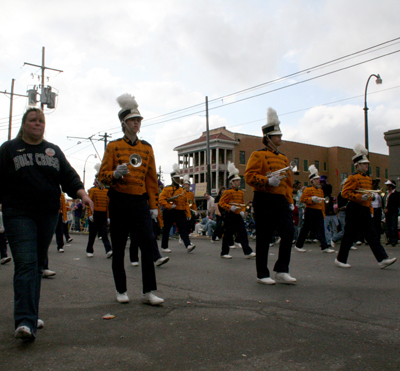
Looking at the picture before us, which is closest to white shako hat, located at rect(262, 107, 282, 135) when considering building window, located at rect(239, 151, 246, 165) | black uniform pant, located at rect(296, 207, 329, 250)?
black uniform pant, located at rect(296, 207, 329, 250)

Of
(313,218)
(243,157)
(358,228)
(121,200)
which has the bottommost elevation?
(358,228)

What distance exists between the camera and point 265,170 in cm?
621

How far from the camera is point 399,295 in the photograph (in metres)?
5.25

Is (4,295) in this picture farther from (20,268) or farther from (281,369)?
(281,369)

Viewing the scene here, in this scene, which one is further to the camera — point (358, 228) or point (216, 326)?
point (358, 228)

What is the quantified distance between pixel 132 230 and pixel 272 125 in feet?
8.65

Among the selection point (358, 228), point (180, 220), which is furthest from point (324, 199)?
point (180, 220)

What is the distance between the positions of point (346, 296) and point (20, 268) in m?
3.56

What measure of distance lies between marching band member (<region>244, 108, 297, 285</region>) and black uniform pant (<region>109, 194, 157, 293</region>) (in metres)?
1.77

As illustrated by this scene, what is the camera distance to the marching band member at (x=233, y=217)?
9.90 metres

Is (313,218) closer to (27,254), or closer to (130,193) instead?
(130,193)

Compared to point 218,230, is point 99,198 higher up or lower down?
higher up

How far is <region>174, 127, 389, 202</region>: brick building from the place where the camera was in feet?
199

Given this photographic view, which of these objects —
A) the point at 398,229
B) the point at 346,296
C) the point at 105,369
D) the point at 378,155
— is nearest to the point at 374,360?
the point at 105,369
